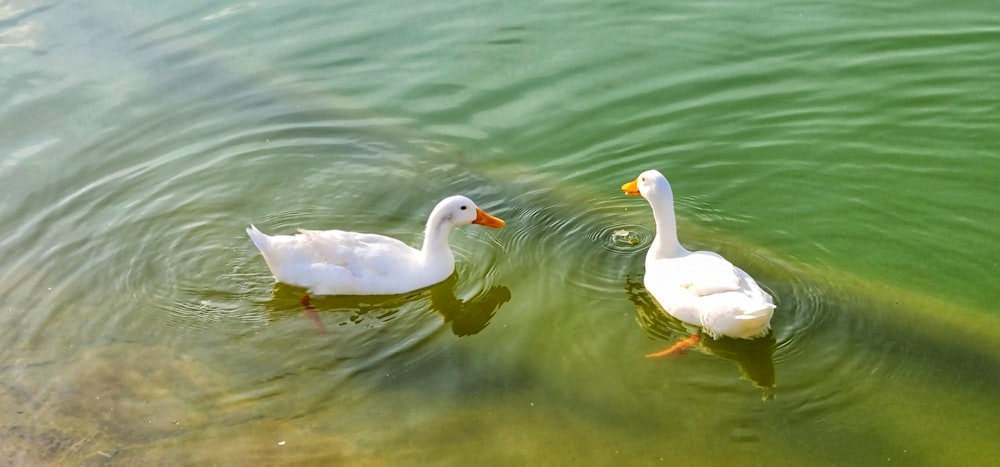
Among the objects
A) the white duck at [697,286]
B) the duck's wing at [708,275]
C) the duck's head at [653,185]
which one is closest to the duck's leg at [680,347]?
the white duck at [697,286]

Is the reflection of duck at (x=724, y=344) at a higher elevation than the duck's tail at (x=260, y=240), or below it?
below

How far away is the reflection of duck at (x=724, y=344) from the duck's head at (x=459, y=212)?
1.12 meters

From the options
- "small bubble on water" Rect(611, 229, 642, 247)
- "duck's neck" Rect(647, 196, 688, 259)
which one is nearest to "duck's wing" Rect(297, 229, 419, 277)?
"small bubble on water" Rect(611, 229, 642, 247)

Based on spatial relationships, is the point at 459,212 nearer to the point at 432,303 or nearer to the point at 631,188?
the point at 432,303

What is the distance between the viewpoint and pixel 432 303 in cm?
691

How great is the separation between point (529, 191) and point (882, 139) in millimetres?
2781

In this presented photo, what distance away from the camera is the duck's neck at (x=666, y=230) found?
662cm

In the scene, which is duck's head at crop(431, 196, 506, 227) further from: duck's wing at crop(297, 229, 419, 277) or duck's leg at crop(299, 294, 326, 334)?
duck's leg at crop(299, 294, 326, 334)

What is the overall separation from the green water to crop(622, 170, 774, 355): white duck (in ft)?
0.54

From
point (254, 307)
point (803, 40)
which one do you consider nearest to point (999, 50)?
point (803, 40)

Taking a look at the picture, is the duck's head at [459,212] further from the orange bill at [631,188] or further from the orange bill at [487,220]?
the orange bill at [631,188]

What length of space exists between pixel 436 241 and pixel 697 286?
1776mm

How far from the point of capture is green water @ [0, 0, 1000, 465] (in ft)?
18.8

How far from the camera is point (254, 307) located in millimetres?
6883
